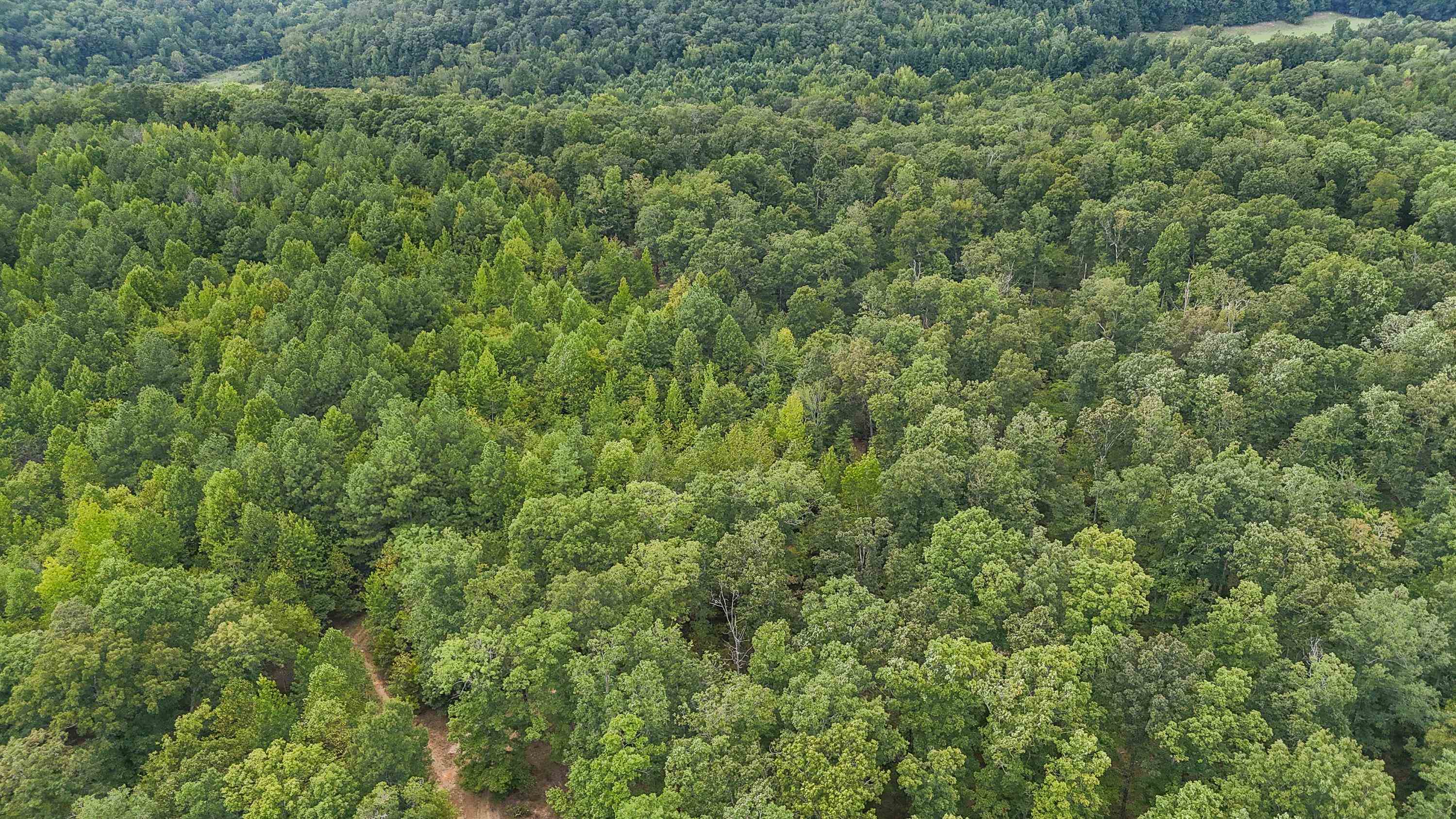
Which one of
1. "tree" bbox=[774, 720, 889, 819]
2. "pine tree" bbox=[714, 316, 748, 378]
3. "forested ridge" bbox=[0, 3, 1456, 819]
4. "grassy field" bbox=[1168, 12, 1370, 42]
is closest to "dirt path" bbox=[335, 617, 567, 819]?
"forested ridge" bbox=[0, 3, 1456, 819]

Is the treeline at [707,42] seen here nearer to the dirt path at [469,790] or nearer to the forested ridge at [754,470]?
the forested ridge at [754,470]

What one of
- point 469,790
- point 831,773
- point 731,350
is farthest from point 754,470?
point 469,790

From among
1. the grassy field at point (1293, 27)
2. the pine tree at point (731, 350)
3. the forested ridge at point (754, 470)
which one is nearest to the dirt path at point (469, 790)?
the forested ridge at point (754, 470)

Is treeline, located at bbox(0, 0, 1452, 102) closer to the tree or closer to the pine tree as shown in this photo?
the pine tree

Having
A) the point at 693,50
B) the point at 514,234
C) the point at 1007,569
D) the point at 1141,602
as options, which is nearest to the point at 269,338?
the point at 514,234

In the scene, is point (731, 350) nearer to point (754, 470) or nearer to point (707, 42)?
point (754, 470)
